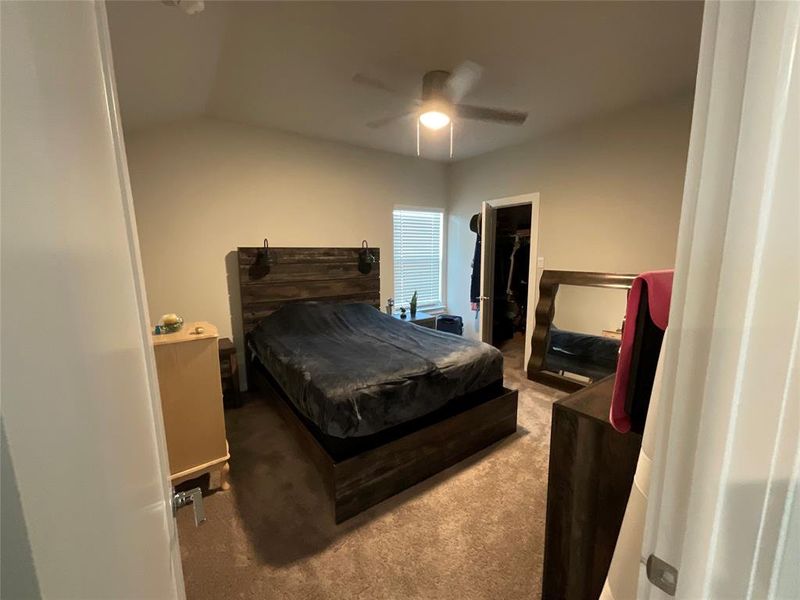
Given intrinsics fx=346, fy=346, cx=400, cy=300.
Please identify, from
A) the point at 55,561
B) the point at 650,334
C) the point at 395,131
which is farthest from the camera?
the point at 395,131

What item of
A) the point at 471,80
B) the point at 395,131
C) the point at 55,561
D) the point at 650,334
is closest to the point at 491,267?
the point at 395,131

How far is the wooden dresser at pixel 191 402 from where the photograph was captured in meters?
1.86

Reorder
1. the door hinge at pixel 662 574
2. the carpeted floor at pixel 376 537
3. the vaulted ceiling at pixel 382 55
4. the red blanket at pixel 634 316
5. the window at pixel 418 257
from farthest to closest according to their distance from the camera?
the window at pixel 418 257
the vaulted ceiling at pixel 382 55
the carpeted floor at pixel 376 537
the red blanket at pixel 634 316
the door hinge at pixel 662 574

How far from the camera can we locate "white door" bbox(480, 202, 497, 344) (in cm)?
385

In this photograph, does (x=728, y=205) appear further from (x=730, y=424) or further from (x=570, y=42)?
(x=570, y=42)

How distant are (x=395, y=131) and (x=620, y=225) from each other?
2300 millimetres

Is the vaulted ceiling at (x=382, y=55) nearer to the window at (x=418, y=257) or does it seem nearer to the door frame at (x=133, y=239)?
the door frame at (x=133, y=239)

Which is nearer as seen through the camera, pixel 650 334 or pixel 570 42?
pixel 650 334

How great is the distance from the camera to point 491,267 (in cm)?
396

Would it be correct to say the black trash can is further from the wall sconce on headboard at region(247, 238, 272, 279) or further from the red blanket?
the red blanket

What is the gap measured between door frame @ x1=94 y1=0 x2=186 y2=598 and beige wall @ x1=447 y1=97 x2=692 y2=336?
11.4 feet

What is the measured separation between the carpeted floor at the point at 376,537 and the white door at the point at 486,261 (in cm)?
183

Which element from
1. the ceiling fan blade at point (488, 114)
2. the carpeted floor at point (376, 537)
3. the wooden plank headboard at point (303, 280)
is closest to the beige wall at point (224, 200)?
the wooden plank headboard at point (303, 280)

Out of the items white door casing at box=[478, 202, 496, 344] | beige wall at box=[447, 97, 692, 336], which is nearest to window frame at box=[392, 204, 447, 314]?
beige wall at box=[447, 97, 692, 336]
